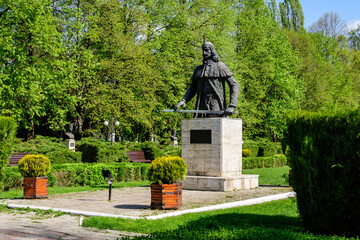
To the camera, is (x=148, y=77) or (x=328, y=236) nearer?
(x=328, y=236)

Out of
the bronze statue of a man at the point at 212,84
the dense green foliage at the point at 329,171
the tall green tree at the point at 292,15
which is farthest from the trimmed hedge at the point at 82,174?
the tall green tree at the point at 292,15

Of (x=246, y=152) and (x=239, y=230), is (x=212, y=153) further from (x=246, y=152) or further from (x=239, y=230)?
(x=246, y=152)

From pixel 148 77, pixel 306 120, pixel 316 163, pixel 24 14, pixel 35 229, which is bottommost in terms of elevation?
pixel 35 229

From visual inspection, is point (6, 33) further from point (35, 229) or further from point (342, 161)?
point (342, 161)

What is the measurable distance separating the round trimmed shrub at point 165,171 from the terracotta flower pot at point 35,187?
3.65 meters

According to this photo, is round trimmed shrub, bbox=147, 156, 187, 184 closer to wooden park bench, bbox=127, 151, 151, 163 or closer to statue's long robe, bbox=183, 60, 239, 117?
statue's long robe, bbox=183, 60, 239, 117

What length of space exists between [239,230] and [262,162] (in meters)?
22.1

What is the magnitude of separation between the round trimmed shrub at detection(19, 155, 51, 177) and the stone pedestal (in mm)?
4303

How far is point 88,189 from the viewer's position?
14.1 metres

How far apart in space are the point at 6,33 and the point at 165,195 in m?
16.8

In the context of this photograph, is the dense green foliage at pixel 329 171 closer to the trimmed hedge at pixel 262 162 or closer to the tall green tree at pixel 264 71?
the trimmed hedge at pixel 262 162

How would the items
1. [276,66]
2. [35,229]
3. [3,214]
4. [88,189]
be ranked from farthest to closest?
[276,66] < [88,189] < [3,214] < [35,229]

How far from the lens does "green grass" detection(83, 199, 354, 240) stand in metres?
5.68

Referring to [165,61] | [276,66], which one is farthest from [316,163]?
[276,66]
